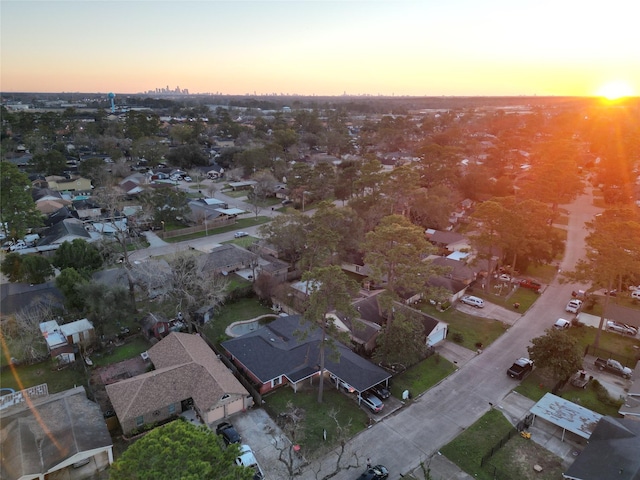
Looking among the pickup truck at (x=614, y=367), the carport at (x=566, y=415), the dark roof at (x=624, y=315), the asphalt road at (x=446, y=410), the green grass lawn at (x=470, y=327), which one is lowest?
the asphalt road at (x=446, y=410)

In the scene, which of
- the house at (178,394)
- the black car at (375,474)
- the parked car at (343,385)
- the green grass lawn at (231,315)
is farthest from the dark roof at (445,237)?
the black car at (375,474)

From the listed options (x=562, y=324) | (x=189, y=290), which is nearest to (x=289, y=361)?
(x=189, y=290)

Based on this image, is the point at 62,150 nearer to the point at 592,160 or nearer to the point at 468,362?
the point at 468,362

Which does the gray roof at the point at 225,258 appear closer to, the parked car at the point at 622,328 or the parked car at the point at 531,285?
the parked car at the point at 531,285

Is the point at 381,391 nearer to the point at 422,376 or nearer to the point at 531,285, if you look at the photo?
the point at 422,376

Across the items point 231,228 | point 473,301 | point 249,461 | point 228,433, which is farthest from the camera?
point 231,228
